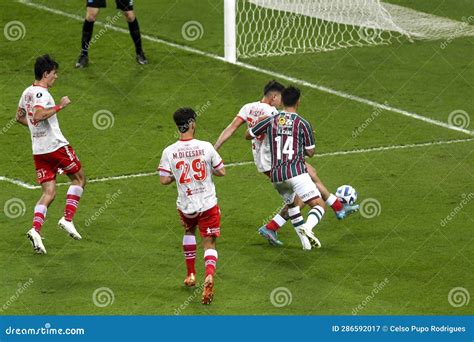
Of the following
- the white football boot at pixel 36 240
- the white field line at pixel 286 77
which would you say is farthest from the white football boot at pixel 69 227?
the white field line at pixel 286 77

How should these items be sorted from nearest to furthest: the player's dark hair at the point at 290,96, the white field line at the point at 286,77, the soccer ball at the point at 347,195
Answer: the player's dark hair at the point at 290,96 → the soccer ball at the point at 347,195 → the white field line at the point at 286,77

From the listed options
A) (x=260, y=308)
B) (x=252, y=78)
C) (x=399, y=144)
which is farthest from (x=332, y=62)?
(x=260, y=308)

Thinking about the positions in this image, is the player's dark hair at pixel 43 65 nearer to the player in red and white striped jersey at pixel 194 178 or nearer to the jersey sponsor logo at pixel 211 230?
the player in red and white striped jersey at pixel 194 178

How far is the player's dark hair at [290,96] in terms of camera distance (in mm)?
17047

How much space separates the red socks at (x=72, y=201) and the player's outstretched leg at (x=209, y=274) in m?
2.53

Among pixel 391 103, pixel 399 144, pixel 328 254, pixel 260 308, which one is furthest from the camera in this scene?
pixel 391 103

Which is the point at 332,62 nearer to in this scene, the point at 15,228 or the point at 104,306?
the point at 15,228

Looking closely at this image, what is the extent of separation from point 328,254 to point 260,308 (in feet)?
6.66

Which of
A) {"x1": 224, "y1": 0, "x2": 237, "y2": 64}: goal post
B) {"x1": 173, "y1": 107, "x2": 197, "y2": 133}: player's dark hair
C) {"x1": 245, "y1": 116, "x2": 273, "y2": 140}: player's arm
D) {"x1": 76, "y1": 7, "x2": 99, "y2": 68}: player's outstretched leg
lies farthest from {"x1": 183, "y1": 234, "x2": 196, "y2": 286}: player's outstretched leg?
{"x1": 224, "y1": 0, "x2": 237, "y2": 64}: goal post

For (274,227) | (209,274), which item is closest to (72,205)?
(274,227)

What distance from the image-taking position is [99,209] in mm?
19016

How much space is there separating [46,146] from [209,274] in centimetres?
318

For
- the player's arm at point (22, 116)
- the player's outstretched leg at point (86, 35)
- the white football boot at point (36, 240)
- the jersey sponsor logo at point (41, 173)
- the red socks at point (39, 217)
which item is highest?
the player's arm at point (22, 116)

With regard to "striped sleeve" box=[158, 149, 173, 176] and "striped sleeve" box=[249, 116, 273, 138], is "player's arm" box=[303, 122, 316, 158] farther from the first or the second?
"striped sleeve" box=[158, 149, 173, 176]
